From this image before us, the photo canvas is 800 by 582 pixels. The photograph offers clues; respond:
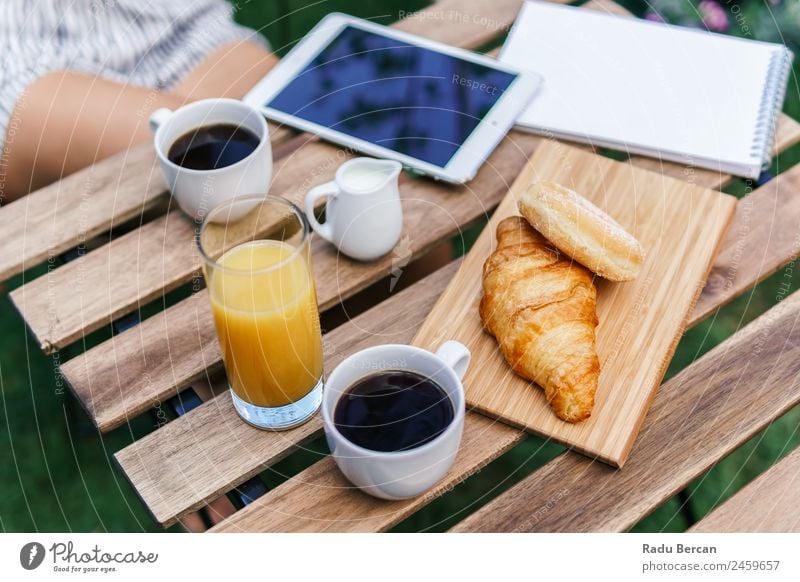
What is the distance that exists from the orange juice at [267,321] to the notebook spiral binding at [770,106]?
520 millimetres

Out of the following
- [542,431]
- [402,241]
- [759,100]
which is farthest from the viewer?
[759,100]

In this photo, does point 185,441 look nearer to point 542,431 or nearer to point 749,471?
point 542,431

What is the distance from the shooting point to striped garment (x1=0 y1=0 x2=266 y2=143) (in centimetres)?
105

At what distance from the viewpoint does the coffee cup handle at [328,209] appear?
0.75 m

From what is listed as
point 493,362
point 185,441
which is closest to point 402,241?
point 493,362

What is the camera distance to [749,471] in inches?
39.7

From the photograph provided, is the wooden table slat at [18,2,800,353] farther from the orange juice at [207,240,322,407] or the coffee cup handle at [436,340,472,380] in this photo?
the coffee cup handle at [436,340,472,380]

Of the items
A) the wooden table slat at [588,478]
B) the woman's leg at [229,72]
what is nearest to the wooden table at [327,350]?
the wooden table slat at [588,478]

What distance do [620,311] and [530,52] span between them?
15.5 inches

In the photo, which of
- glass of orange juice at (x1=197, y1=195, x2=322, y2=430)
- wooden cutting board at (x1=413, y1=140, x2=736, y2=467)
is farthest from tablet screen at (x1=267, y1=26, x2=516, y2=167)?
glass of orange juice at (x1=197, y1=195, x2=322, y2=430)

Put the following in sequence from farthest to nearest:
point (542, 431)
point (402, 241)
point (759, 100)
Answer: point (759, 100)
point (402, 241)
point (542, 431)

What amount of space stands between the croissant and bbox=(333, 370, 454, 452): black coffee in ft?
0.30

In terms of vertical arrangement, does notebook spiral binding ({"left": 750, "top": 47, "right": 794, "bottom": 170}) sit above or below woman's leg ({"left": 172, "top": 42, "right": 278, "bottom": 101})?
below
